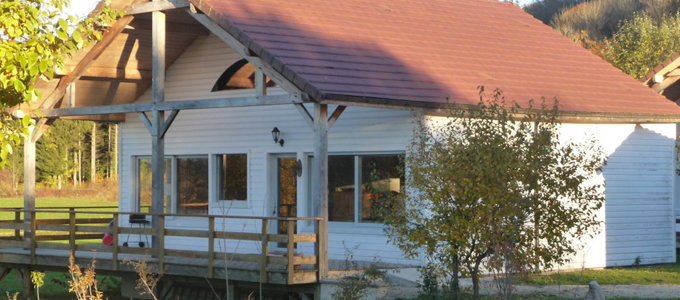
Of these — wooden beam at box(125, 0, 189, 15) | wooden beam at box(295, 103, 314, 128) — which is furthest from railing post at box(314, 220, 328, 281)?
Result: wooden beam at box(125, 0, 189, 15)

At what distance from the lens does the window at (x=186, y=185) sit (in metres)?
17.2

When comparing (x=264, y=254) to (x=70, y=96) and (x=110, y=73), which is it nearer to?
(x=70, y=96)

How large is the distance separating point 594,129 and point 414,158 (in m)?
6.03

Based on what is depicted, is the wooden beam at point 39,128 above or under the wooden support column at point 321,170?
above

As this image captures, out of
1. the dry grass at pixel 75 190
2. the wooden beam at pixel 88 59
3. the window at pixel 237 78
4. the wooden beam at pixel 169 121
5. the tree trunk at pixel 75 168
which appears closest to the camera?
the wooden beam at pixel 169 121

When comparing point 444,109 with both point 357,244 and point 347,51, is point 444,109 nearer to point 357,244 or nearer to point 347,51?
point 347,51

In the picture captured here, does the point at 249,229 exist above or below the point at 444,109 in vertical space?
below

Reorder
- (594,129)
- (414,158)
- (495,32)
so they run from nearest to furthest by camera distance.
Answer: (414,158), (594,129), (495,32)

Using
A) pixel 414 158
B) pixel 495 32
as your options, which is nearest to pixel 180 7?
pixel 414 158

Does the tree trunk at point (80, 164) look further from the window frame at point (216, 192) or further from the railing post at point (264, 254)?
the railing post at point (264, 254)

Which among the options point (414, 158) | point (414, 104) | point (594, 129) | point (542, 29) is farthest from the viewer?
point (542, 29)

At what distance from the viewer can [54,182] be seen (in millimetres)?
64625

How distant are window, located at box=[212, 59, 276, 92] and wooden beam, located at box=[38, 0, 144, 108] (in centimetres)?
254

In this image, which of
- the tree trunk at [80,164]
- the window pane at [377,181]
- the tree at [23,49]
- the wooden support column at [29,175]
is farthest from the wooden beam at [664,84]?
the tree trunk at [80,164]
